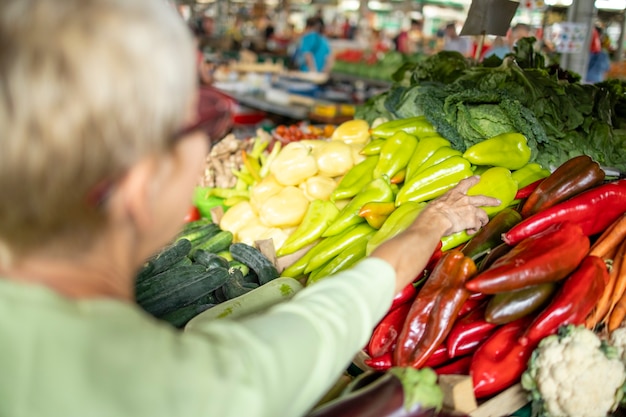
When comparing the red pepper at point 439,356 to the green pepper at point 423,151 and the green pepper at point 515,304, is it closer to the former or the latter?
the green pepper at point 515,304

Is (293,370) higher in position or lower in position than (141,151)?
lower

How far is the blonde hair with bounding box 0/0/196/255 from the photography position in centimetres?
92

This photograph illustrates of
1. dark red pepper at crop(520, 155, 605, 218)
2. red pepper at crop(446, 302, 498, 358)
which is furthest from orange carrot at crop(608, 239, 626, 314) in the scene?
red pepper at crop(446, 302, 498, 358)

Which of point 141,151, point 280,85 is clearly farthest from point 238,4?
point 141,151

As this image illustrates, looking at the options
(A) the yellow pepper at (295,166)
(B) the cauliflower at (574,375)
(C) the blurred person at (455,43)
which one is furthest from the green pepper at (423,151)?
Result: (C) the blurred person at (455,43)

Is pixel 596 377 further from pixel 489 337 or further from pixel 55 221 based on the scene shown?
pixel 55 221

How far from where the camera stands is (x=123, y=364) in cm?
100

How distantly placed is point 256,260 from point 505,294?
1.34 meters

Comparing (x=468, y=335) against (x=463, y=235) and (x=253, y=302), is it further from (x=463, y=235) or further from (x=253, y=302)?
(x=253, y=302)

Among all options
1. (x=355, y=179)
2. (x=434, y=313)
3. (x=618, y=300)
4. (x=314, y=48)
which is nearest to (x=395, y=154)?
(x=355, y=179)

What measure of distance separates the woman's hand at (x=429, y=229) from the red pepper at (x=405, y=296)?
0.30 m

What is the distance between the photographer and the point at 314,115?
8.27 m

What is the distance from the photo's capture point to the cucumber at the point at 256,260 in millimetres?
2848

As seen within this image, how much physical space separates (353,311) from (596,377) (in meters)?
0.89
